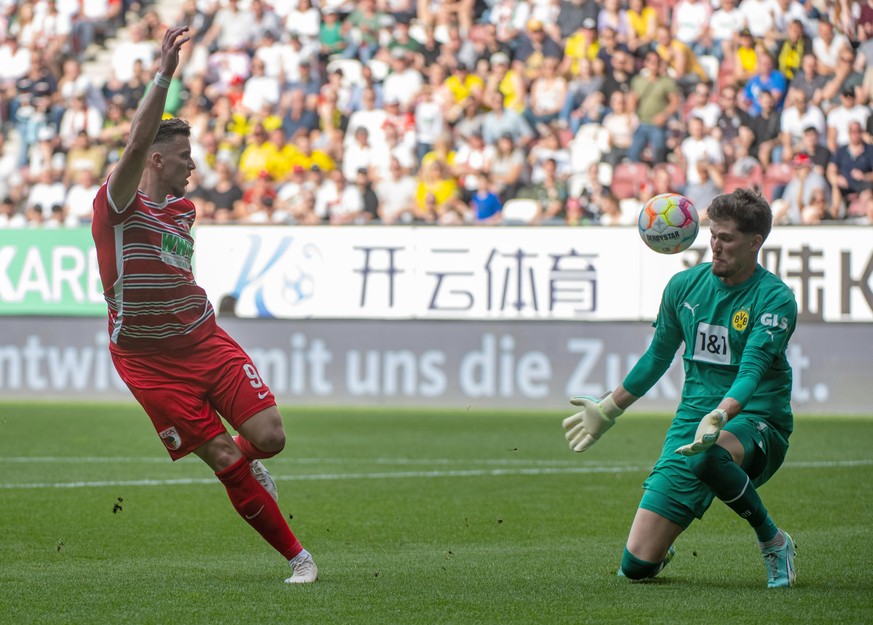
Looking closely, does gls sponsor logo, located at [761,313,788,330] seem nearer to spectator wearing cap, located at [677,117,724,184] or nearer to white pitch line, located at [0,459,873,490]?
white pitch line, located at [0,459,873,490]

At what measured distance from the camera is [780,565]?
19.8 feet

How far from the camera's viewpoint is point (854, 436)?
1331 cm

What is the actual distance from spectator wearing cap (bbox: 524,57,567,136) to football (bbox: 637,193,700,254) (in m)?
12.8

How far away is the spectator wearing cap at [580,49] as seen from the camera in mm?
19734

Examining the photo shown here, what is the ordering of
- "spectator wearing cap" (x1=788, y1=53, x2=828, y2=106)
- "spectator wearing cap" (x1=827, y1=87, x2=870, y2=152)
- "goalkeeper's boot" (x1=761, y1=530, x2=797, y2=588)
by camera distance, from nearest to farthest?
"goalkeeper's boot" (x1=761, y1=530, x2=797, y2=588), "spectator wearing cap" (x1=827, y1=87, x2=870, y2=152), "spectator wearing cap" (x1=788, y1=53, x2=828, y2=106)

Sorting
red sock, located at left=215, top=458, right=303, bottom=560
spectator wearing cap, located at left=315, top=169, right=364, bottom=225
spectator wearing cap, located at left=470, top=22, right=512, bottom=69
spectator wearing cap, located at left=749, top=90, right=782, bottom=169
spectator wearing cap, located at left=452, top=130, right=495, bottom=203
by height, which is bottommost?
red sock, located at left=215, top=458, right=303, bottom=560

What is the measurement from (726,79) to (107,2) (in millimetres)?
11270

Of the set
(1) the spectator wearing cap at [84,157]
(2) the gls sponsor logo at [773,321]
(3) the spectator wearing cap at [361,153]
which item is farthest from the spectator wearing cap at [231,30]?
(2) the gls sponsor logo at [773,321]

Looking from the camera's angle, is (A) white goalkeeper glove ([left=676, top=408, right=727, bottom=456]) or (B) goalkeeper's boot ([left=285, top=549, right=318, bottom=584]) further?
(B) goalkeeper's boot ([left=285, top=549, right=318, bottom=584])

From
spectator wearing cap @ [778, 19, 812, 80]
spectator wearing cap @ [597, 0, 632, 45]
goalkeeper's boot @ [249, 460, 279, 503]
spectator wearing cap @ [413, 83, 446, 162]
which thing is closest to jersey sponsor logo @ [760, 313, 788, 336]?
goalkeeper's boot @ [249, 460, 279, 503]

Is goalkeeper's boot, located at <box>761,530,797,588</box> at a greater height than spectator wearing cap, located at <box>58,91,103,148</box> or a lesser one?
lesser

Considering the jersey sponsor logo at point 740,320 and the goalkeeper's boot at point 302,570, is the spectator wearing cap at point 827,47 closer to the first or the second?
the jersey sponsor logo at point 740,320

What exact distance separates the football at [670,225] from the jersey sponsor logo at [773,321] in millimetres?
649

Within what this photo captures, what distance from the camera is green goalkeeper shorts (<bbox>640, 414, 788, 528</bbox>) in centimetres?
609
